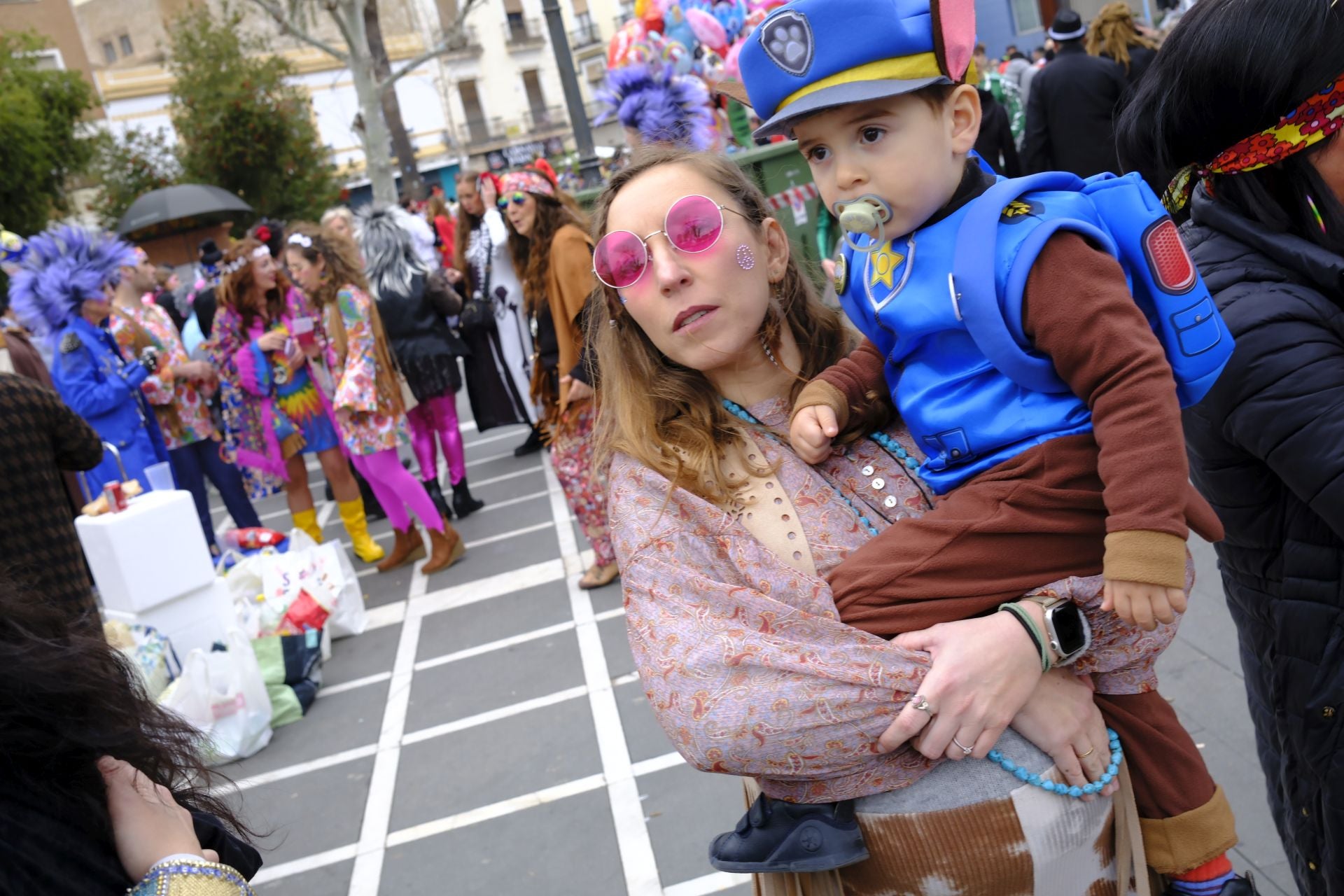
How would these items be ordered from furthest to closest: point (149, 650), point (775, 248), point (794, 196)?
point (794, 196) → point (149, 650) → point (775, 248)

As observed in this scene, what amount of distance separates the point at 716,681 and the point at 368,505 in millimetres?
7575

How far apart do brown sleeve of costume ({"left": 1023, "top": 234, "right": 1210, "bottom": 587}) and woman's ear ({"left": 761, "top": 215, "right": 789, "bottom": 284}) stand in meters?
0.52

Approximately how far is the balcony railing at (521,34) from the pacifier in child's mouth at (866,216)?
2267 inches

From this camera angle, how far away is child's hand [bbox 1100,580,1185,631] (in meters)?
1.35

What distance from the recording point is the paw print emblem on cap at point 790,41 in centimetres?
154

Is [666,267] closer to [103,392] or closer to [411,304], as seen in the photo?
[411,304]

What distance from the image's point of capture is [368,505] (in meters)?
8.59

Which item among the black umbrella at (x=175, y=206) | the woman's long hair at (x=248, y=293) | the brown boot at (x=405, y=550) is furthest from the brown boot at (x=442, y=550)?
the black umbrella at (x=175, y=206)

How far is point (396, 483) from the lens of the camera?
6699 mm

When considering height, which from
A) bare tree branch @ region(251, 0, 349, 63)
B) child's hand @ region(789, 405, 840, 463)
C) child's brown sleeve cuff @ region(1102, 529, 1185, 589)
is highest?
bare tree branch @ region(251, 0, 349, 63)

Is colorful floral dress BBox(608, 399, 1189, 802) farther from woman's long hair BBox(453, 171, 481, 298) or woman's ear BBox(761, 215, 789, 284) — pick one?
woman's long hair BBox(453, 171, 481, 298)

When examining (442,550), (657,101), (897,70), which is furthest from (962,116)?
(442,550)

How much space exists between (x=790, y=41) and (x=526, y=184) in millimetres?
4475

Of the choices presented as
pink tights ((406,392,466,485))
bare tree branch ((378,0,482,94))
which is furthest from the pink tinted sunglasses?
bare tree branch ((378,0,482,94))
